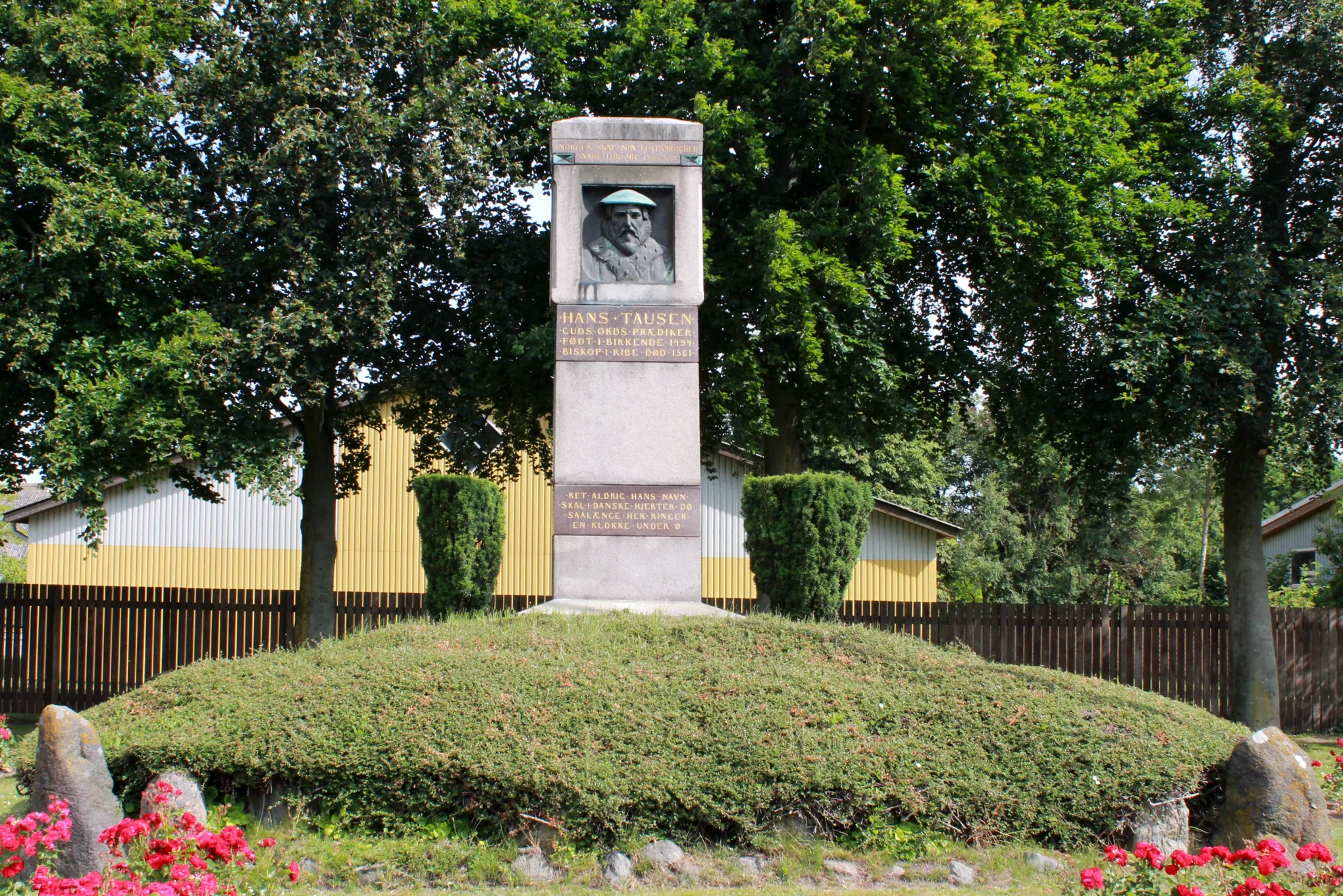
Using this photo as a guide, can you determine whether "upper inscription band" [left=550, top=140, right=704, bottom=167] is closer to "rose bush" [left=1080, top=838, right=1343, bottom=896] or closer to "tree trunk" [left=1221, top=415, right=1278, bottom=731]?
"rose bush" [left=1080, top=838, right=1343, bottom=896]

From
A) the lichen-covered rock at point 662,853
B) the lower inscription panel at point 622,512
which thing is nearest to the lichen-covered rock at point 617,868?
the lichen-covered rock at point 662,853

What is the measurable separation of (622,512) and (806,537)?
1.91 m

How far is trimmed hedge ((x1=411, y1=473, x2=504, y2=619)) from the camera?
11781 millimetres

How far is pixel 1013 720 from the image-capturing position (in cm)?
706

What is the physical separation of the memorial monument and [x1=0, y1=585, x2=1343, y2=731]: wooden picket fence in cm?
513

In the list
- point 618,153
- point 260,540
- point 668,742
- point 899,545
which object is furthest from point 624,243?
point 899,545

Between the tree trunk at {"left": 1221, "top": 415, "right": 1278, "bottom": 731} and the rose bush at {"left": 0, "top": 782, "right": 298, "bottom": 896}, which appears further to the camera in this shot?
the tree trunk at {"left": 1221, "top": 415, "right": 1278, "bottom": 731}

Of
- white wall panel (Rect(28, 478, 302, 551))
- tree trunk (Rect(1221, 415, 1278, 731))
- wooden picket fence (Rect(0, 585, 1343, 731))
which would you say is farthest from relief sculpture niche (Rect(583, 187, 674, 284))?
white wall panel (Rect(28, 478, 302, 551))

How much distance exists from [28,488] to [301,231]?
30.5 meters

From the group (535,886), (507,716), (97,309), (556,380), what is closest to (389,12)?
(97,309)

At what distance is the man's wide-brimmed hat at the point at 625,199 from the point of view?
34.9ft

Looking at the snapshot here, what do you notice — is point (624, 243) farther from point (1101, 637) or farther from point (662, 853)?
point (1101, 637)

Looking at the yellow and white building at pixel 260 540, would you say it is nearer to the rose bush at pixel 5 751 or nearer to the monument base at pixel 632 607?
the monument base at pixel 632 607

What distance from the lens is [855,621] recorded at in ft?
48.8
